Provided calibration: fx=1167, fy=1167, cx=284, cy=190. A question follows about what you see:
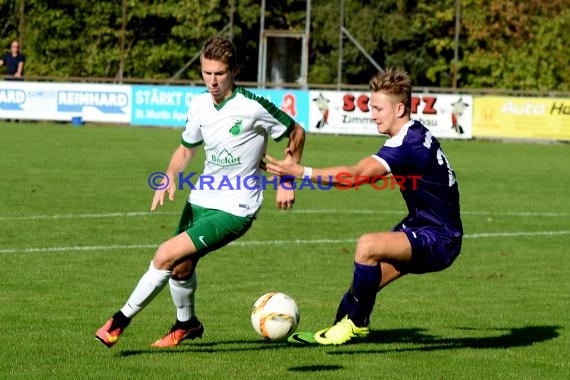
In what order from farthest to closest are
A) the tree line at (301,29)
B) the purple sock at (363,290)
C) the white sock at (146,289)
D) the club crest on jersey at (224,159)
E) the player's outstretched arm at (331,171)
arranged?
the tree line at (301,29) < the club crest on jersey at (224,159) < the purple sock at (363,290) < the white sock at (146,289) < the player's outstretched arm at (331,171)

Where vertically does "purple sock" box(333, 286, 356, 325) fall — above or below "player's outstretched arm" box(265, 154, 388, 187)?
below

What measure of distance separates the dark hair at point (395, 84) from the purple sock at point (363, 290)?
3.54 ft

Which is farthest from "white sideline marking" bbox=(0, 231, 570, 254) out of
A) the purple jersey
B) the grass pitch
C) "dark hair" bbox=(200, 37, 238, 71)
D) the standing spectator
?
the standing spectator

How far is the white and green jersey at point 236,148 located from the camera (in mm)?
7699

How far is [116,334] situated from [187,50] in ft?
148

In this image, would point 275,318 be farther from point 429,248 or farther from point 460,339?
point 460,339

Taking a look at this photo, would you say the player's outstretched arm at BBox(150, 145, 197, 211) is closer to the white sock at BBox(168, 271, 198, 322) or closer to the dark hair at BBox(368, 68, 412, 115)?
the white sock at BBox(168, 271, 198, 322)

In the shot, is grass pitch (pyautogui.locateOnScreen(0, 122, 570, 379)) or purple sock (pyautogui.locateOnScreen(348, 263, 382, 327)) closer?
grass pitch (pyautogui.locateOnScreen(0, 122, 570, 379))

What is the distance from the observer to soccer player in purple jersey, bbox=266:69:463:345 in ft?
24.6

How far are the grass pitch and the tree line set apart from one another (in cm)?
2843

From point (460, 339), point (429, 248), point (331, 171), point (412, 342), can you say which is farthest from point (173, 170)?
point (460, 339)

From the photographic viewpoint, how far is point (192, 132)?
7.99m

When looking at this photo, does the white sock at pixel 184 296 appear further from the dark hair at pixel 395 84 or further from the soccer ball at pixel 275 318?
the dark hair at pixel 395 84

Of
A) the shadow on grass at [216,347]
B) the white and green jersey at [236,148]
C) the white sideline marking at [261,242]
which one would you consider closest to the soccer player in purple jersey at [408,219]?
the shadow on grass at [216,347]
